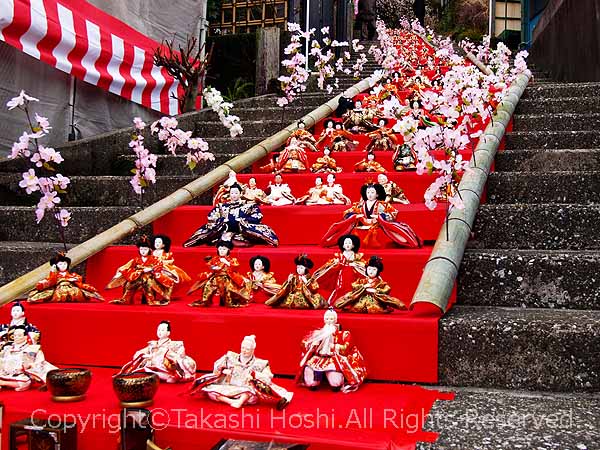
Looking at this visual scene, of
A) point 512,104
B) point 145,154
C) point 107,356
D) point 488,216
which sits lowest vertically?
point 107,356

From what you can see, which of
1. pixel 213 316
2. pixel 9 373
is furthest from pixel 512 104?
pixel 9 373

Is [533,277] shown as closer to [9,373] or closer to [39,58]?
[9,373]

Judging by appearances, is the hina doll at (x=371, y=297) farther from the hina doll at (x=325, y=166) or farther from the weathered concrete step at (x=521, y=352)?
the hina doll at (x=325, y=166)

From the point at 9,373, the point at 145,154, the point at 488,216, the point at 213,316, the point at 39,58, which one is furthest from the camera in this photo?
the point at 39,58

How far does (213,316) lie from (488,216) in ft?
5.52

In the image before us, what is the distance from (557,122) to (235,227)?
121 inches

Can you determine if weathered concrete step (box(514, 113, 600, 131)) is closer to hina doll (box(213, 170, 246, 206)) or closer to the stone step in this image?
hina doll (box(213, 170, 246, 206))

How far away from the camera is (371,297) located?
3189 millimetres

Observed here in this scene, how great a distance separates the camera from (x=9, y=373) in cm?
300

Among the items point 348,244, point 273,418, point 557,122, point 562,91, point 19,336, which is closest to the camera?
point 273,418

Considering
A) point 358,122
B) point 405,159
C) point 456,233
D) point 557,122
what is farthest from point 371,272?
point 358,122

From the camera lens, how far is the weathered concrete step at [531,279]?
3236mm

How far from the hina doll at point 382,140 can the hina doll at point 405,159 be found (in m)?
0.68

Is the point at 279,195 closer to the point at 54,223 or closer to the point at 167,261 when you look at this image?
the point at 167,261
